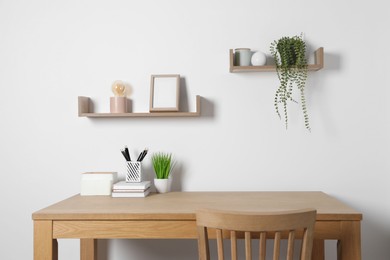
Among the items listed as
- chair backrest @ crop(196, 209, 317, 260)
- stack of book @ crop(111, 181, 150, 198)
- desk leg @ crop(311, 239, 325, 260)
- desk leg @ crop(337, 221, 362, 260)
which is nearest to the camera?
chair backrest @ crop(196, 209, 317, 260)

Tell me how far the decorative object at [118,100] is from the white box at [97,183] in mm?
378

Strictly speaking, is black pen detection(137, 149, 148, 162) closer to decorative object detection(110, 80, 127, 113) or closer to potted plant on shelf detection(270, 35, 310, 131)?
decorative object detection(110, 80, 127, 113)

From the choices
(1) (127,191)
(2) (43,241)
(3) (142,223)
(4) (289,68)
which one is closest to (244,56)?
(4) (289,68)

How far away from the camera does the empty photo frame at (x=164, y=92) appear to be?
2.31m

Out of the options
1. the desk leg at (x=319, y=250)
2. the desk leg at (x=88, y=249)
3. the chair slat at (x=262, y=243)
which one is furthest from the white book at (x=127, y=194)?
the desk leg at (x=319, y=250)

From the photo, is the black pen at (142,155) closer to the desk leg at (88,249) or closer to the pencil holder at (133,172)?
the pencil holder at (133,172)

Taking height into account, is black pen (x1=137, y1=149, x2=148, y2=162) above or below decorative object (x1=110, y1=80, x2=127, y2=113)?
below

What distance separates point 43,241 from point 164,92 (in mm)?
1056

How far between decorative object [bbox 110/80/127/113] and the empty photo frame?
0.54ft

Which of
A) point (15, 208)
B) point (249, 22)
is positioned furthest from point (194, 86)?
point (15, 208)

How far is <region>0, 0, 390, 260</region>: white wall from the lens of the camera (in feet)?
7.69

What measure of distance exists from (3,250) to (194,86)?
155 centimetres

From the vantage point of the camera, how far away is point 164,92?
2.35 metres

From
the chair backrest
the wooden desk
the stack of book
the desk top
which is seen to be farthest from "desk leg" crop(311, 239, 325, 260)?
the stack of book
